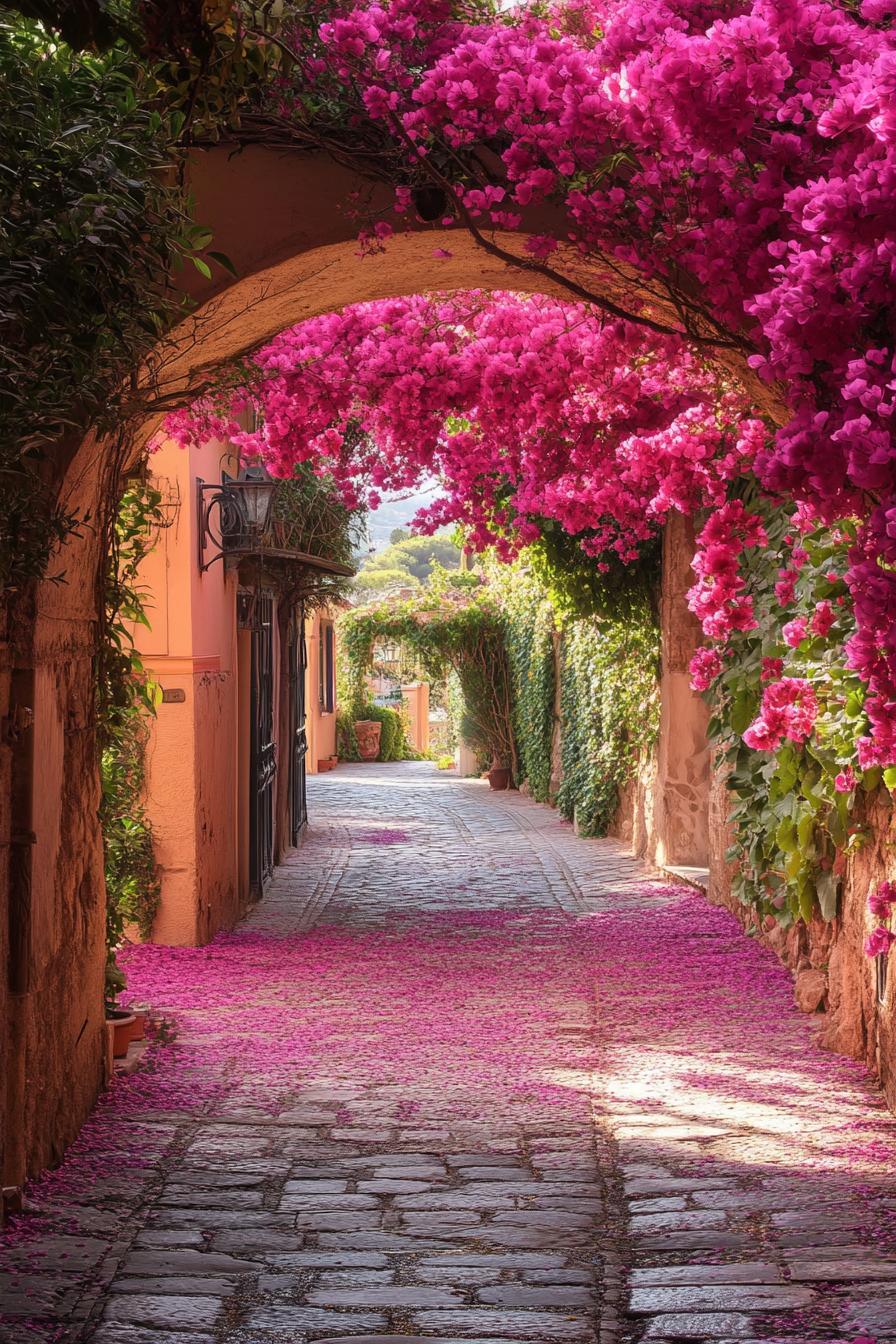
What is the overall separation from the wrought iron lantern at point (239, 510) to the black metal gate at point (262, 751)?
1172 mm

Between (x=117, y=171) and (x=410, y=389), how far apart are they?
11.3 ft

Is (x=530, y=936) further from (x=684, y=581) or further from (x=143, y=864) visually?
(x=684, y=581)

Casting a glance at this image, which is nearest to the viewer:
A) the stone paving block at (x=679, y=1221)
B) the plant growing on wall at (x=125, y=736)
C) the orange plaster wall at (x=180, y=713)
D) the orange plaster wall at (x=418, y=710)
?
the stone paving block at (x=679, y=1221)

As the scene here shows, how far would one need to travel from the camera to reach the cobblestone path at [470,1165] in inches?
148

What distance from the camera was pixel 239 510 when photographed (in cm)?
998

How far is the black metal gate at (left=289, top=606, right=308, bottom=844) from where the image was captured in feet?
47.9

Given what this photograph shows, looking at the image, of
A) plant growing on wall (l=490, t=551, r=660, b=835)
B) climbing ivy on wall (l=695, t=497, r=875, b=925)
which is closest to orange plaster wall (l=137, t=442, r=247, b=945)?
climbing ivy on wall (l=695, t=497, r=875, b=925)

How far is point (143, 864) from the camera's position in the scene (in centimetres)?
904

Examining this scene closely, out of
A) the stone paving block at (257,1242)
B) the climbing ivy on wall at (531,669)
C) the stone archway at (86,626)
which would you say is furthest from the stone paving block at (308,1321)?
the climbing ivy on wall at (531,669)

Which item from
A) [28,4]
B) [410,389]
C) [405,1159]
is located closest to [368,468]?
[410,389]

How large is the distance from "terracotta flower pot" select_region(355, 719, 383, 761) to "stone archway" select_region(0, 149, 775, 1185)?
22947 millimetres

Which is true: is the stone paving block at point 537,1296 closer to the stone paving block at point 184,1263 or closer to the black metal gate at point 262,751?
the stone paving block at point 184,1263

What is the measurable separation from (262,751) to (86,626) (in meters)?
6.44

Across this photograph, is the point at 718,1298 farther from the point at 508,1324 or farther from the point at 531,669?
the point at 531,669
